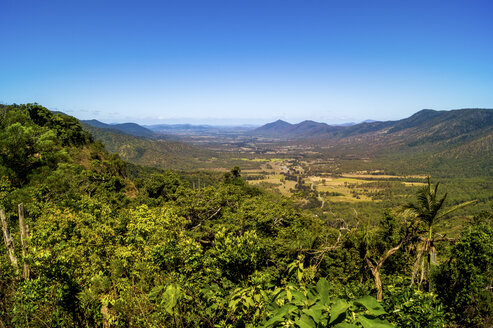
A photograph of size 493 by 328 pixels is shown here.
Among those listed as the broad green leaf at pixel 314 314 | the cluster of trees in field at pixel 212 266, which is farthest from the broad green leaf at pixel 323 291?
the broad green leaf at pixel 314 314

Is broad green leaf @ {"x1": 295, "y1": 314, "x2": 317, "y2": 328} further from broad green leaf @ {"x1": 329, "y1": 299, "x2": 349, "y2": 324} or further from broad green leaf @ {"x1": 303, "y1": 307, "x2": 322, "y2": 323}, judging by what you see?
broad green leaf @ {"x1": 329, "y1": 299, "x2": 349, "y2": 324}

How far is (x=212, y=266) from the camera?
6.23 meters

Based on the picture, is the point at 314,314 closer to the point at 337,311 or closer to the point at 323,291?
the point at 337,311

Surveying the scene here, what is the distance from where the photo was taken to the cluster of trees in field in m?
3.89

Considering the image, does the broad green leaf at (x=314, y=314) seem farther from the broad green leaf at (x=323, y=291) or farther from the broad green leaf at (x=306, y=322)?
the broad green leaf at (x=323, y=291)

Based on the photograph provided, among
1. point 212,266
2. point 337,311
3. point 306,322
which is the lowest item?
point 212,266

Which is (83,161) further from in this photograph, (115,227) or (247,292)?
(247,292)

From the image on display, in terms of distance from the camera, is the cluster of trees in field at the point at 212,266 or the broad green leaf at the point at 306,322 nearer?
the broad green leaf at the point at 306,322

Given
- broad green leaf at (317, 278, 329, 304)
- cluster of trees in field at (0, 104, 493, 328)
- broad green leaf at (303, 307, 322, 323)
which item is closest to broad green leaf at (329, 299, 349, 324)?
cluster of trees in field at (0, 104, 493, 328)

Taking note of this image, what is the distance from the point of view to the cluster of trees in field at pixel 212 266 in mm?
3891

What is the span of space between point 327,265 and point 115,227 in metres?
15.9

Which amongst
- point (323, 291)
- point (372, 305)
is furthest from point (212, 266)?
point (372, 305)

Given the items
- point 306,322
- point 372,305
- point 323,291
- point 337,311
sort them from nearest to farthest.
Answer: point 337,311 → point 306,322 → point 372,305 → point 323,291

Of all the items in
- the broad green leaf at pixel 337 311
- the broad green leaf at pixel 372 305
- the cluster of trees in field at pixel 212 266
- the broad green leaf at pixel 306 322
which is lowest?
the cluster of trees in field at pixel 212 266
